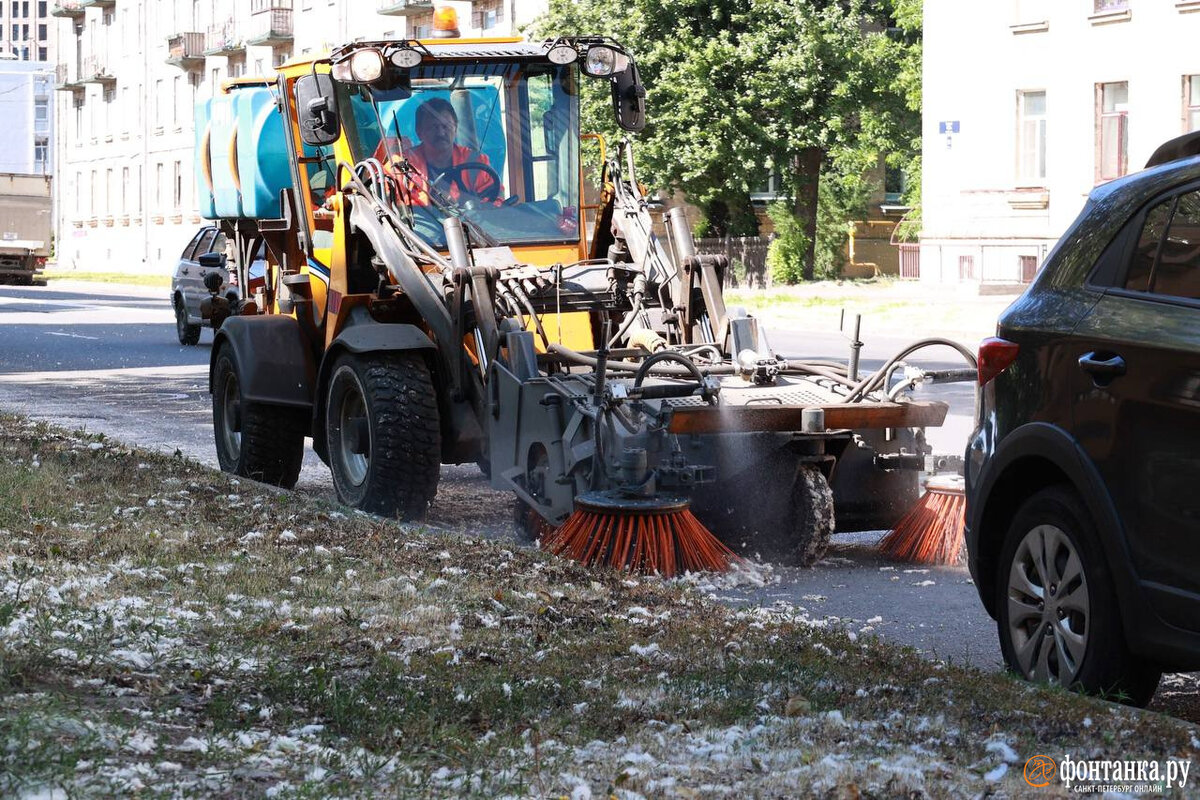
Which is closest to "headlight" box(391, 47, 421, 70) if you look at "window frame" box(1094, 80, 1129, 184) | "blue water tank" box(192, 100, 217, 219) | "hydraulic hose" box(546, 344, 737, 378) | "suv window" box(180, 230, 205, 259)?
"hydraulic hose" box(546, 344, 737, 378)

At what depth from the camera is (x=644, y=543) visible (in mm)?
7777

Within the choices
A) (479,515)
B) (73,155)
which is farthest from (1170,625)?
(73,155)

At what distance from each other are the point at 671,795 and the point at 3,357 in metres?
19.4

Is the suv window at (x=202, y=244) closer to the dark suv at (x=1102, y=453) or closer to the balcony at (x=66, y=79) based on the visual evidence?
the dark suv at (x=1102, y=453)

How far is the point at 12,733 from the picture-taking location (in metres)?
4.39

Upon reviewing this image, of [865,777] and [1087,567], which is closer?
[865,777]

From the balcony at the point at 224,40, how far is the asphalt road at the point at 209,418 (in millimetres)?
28262

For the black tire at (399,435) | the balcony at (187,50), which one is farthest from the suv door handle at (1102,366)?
the balcony at (187,50)

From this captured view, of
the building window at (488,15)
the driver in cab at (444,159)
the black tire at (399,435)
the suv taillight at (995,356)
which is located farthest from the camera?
the building window at (488,15)

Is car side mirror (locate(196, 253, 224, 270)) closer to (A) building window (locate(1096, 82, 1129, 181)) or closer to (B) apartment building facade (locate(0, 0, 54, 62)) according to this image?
(A) building window (locate(1096, 82, 1129, 181))

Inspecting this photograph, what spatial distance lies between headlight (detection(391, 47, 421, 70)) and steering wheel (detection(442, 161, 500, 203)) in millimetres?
607

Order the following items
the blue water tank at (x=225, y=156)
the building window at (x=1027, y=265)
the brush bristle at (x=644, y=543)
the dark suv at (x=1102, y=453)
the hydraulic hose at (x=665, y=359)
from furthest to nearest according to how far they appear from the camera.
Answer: the building window at (x=1027, y=265), the blue water tank at (x=225, y=156), the hydraulic hose at (x=665, y=359), the brush bristle at (x=644, y=543), the dark suv at (x=1102, y=453)

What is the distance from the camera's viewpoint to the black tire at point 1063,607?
208 inches

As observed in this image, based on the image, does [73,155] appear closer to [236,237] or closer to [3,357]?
[3,357]
